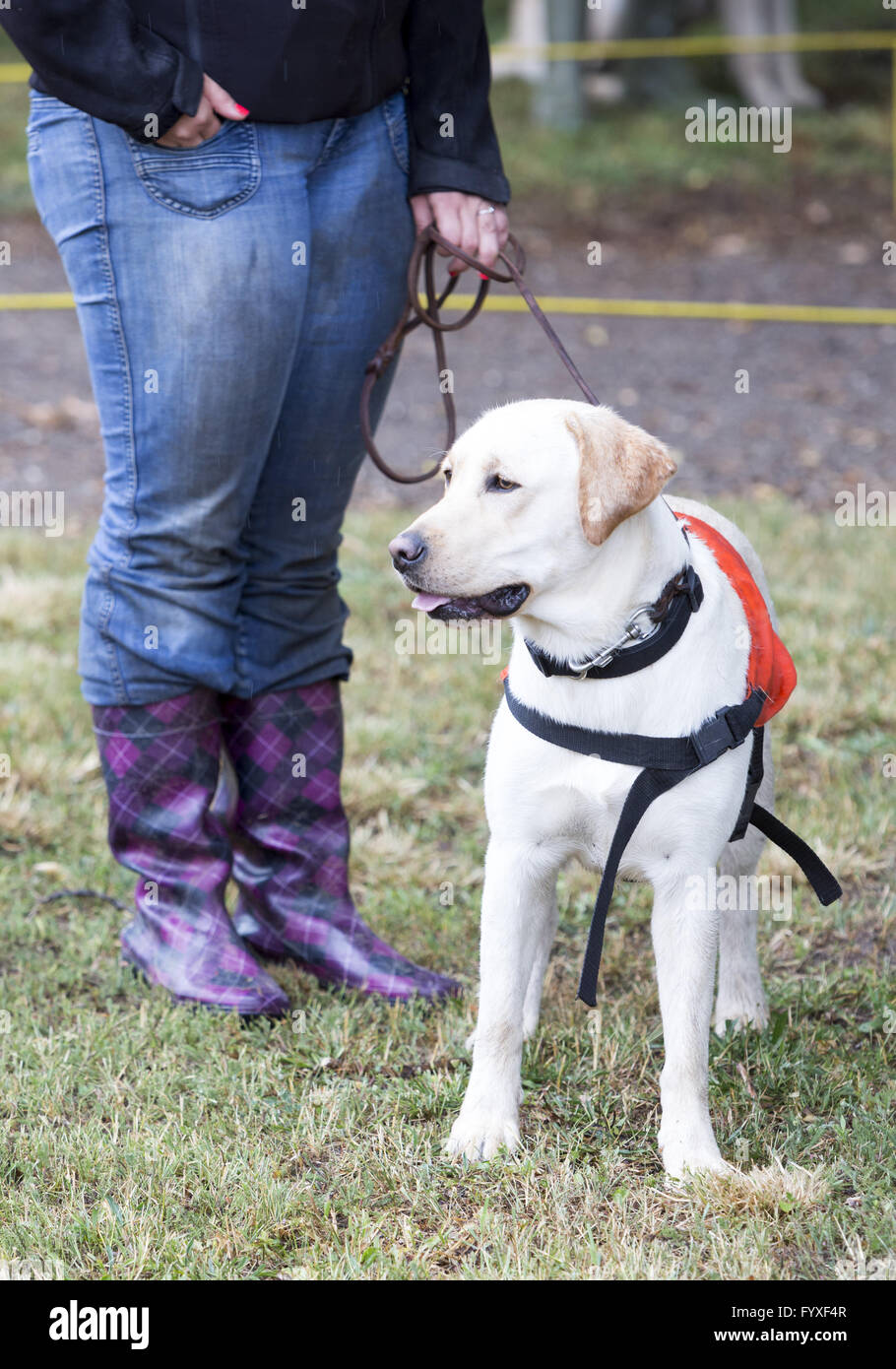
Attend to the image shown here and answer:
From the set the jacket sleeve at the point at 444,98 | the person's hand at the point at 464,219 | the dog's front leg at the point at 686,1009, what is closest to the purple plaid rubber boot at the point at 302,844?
the dog's front leg at the point at 686,1009

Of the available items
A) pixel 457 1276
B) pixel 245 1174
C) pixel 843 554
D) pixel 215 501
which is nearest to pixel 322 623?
pixel 215 501

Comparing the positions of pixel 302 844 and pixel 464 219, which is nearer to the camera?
pixel 464 219

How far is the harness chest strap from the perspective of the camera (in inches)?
91.2

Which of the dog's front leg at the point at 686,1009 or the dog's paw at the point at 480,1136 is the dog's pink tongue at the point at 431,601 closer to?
the dog's front leg at the point at 686,1009

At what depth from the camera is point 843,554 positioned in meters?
5.62

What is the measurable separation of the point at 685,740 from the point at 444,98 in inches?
53.5

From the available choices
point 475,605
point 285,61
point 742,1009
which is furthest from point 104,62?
point 742,1009

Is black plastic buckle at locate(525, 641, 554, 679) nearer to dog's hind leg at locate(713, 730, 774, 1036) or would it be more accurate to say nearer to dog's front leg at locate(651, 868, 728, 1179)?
dog's front leg at locate(651, 868, 728, 1179)

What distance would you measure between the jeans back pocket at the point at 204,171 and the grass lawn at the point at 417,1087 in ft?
5.03

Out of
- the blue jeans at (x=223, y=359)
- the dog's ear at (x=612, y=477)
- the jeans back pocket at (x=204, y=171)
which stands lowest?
the dog's ear at (x=612, y=477)

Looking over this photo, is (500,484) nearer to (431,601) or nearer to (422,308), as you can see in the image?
(431,601)

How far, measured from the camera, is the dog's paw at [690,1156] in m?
2.41

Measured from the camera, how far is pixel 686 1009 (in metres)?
2.42
